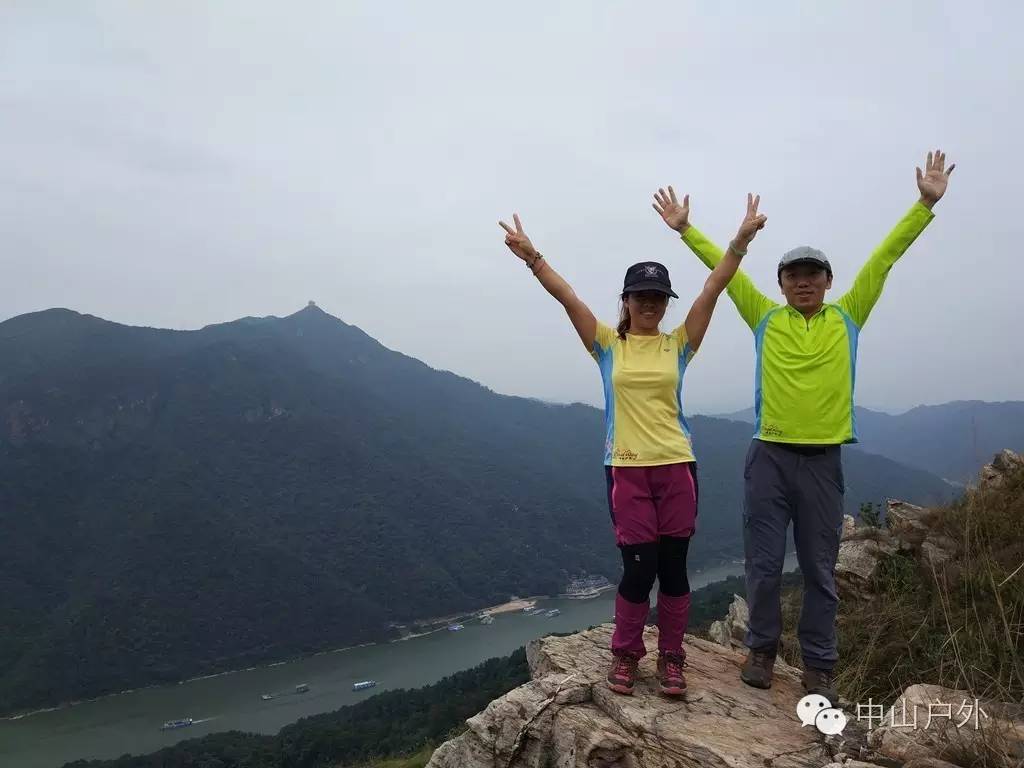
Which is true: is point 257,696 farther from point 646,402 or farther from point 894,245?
point 894,245

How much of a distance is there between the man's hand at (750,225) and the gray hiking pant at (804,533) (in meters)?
1.01

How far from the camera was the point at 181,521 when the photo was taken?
Result: 7619cm

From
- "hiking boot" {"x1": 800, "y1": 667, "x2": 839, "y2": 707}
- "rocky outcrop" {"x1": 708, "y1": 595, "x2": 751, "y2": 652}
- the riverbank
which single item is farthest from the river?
"hiking boot" {"x1": 800, "y1": 667, "x2": 839, "y2": 707}

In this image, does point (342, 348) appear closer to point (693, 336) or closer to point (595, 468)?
point (595, 468)

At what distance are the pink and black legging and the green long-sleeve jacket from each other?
0.58 metres

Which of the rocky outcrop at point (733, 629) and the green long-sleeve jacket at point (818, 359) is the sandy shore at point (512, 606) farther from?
the green long-sleeve jacket at point (818, 359)

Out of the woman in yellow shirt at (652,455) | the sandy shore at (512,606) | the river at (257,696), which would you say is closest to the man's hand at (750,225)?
the woman in yellow shirt at (652,455)

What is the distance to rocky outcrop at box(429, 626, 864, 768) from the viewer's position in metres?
2.54

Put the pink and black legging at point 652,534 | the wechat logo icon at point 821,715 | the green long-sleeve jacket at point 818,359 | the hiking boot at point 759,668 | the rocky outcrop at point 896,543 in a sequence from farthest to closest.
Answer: the rocky outcrop at point 896,543
the hiking boot at point 759,668
the green long-sleeve jacket at point 818,359
the pink and black legging at point 652,534
the wechat logo icon at point 821,715

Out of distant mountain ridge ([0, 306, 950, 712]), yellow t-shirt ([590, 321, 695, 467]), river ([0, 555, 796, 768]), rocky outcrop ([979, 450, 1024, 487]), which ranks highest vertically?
yellow t-shirt ([590, 321, 695, 467])

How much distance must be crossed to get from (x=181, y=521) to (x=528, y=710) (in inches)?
3344

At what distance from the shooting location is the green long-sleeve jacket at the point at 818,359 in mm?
3041

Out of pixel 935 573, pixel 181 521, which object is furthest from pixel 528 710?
pixel 181 521

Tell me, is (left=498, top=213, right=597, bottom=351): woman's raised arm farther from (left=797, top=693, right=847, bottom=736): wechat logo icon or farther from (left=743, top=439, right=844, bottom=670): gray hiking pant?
(left=797, top=693, right=847, bottom=736): wechat logo icon
